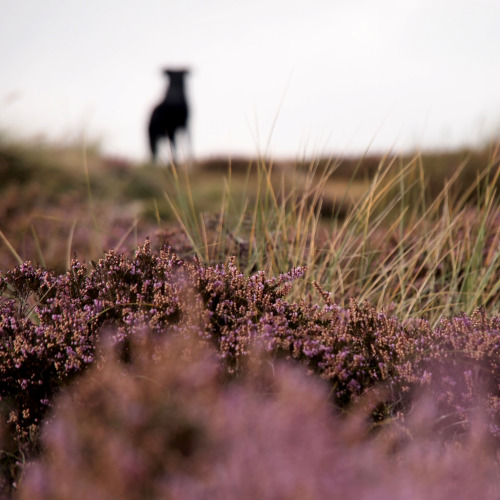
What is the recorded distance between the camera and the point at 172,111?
1119cm

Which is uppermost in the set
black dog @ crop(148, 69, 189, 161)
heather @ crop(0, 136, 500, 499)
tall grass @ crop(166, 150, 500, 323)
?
heather @ crop(0, 136, 500, 499)

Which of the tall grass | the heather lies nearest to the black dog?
the tall grass

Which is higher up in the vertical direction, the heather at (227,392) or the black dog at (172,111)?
the heather at (227,392)

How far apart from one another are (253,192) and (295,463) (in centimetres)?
941

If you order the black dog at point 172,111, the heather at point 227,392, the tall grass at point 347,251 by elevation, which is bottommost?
the black dog at point 172,111

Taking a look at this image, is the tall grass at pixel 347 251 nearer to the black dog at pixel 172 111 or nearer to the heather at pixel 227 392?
the heather at pixel 227 392

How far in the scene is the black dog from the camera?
1122 cm

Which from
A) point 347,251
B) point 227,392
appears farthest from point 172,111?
point 227,392

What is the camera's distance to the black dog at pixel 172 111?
36.8 feet

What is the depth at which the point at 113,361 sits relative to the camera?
193 centimetres

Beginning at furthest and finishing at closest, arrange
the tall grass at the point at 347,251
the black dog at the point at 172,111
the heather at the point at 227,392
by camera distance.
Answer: the black dog at the point at 172,111, the tall grass at the point at 347,251, the heather at the point at 227,392

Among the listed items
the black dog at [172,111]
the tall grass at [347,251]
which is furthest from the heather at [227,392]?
the black dog at [172,111]

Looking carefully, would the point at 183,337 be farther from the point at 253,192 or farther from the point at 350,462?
the point at 253,192

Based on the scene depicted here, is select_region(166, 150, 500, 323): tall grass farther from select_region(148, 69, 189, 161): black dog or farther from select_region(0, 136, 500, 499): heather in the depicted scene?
select_region(148, 69, 189, 161): black dog
